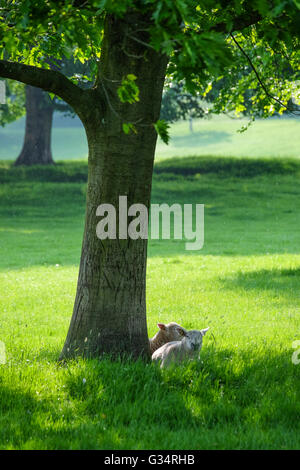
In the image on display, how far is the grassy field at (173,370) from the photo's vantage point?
483 cm

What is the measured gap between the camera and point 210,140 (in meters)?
89.0

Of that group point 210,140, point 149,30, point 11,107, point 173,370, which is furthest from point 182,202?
point 210,140

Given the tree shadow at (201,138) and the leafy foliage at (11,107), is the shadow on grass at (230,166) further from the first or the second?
the tree shadow at (201,138)

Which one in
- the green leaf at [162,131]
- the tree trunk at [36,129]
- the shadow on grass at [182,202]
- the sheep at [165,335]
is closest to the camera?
the green leaf at [162,131]

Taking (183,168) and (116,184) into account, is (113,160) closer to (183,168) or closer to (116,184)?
(116,184)

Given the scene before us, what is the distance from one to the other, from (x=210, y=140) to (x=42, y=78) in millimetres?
84658

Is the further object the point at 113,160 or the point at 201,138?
the point at 201,138

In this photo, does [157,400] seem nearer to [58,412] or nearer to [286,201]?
[58,412]

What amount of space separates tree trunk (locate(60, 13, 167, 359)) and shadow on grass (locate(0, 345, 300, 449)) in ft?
1.27

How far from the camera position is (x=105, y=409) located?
5.14m

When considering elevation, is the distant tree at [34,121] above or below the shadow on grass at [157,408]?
above

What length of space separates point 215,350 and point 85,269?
6.01 ft

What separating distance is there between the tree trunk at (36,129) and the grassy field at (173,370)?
1468cm

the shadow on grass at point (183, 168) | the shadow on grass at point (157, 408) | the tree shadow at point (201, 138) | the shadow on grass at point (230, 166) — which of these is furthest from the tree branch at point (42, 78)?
the tree shadow at point (201, 138)
